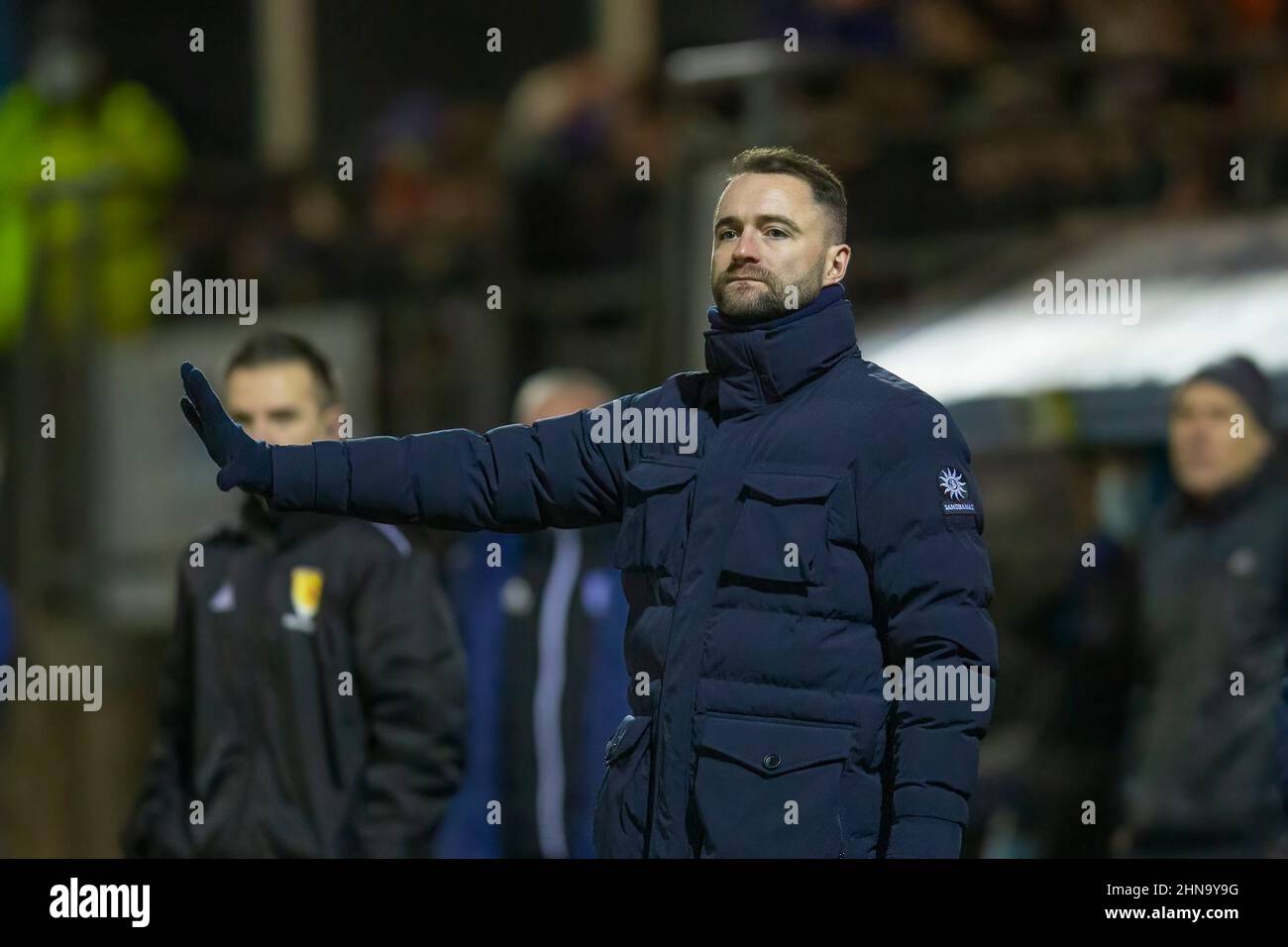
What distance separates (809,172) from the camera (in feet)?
12.9

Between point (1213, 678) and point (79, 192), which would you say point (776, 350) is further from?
point (79, 192)

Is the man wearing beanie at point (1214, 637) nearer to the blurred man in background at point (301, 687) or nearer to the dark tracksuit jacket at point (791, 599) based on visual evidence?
the blurred man in background at point (301, 687)

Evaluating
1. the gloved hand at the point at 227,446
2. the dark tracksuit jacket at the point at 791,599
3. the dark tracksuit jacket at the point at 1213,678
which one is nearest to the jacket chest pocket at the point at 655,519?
the dark tracksuit jacket at the point at 791,599

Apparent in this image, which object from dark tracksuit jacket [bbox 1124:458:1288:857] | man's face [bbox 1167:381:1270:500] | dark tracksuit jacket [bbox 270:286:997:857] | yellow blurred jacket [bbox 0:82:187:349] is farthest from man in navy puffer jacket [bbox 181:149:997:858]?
yellow blurred jacket [bbox 0:82:187:349]

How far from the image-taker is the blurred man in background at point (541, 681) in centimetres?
661

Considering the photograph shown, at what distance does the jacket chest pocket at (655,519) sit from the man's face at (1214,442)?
270cm

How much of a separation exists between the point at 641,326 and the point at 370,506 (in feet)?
13.0

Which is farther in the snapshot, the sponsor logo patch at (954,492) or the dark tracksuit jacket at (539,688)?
the dark tracksuit jacket at (539,688)

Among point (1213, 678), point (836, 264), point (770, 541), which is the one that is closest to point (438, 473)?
point (770, 541)

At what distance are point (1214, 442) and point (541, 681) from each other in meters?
1.92

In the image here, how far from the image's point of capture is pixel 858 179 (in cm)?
775

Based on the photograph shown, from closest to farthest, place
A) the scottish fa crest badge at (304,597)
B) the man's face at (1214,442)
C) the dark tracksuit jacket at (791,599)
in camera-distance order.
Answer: the dark tracksuit jacket at (791,599) → the scottish fa crest badge at (304,597) → the man's face at (1214,442)

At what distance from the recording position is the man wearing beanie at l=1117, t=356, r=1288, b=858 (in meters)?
5.90
